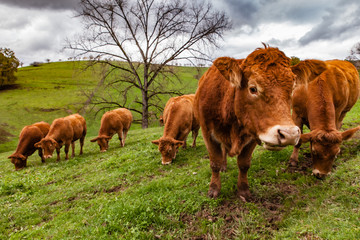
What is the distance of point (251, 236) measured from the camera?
11.4ft

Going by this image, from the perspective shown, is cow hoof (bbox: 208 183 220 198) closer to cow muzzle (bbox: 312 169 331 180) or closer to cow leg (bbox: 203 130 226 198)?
cow leg (bbox: 203 130 226 198)

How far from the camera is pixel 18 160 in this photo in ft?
38.3

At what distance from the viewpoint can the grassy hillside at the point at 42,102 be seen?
27.6 metres

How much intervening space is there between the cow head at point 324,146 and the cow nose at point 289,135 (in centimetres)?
251

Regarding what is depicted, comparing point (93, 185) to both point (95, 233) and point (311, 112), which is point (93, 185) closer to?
point (95, 233)

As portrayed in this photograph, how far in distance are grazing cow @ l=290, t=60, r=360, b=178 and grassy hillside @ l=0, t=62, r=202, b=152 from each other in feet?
60.1

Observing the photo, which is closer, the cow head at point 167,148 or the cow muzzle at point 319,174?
the cow muzzle at point 319,174

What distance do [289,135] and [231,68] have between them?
133cm

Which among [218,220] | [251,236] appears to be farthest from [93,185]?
[251,236]

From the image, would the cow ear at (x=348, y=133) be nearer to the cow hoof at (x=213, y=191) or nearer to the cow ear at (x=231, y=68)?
the cow hoof at (x=213, y=191)

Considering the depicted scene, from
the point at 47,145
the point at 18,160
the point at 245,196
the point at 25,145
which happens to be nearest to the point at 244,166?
the point at 245,196

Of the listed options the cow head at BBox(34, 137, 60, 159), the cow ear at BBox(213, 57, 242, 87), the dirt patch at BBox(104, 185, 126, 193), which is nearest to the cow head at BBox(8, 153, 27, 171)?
the cow head at BBox(34, 137, 60, 159)

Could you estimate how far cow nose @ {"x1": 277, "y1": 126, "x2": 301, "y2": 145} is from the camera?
99.7 inches

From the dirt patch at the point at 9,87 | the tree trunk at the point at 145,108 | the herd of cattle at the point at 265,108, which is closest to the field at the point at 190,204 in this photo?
the herd of cattle at the point at 265,108
